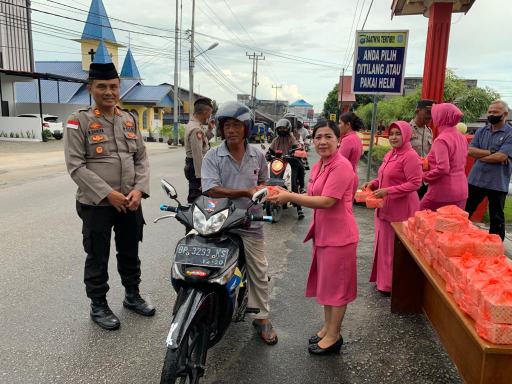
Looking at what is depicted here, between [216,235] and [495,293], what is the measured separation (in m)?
1.47

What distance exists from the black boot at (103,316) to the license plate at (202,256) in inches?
50.1

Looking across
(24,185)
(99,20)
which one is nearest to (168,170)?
(24,185)

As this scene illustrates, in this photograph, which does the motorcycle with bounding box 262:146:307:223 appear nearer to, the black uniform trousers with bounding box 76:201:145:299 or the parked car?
the black uniform trousers with bounding box 76:201:145:299

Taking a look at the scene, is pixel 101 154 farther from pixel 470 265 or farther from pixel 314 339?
pixel 470 265

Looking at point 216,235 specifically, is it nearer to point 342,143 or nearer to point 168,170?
point 342,143

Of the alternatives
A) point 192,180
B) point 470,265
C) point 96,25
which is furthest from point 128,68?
point 470,265

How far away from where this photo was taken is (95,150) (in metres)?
3.16

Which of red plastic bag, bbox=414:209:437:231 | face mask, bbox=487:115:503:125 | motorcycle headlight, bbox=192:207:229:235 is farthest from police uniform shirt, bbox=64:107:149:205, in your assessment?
face mask, bbox=487:115:503:125

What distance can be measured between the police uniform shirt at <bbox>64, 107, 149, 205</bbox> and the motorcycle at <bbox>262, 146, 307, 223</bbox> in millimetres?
3866

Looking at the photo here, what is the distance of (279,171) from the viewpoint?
24.3 feet

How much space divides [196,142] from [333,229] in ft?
9.13

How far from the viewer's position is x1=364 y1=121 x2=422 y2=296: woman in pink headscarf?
149 inches

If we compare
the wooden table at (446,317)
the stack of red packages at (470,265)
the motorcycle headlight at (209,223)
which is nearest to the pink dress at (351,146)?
the wooden table at (446,317)

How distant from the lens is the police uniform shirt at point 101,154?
10.2ft
